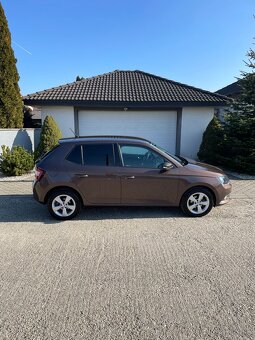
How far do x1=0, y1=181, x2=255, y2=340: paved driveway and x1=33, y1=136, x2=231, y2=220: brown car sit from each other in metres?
0.34

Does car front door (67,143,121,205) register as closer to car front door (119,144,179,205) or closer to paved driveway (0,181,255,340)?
car front door (119,144,179,205)

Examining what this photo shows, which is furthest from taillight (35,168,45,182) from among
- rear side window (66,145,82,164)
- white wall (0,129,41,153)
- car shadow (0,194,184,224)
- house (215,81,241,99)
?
house (215,81,241,99)

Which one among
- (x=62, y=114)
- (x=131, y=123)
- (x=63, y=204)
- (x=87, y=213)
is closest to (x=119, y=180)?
(x=87, y=213)

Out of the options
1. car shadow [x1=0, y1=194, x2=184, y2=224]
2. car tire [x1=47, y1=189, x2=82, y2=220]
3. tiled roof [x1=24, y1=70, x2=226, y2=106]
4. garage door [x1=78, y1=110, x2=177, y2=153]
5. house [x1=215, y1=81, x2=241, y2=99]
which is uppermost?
house [x1=215, y1=81, x2=241, y2=99]

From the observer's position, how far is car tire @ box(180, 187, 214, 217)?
16.7 ft

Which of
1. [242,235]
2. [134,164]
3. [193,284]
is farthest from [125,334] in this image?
[134,164]

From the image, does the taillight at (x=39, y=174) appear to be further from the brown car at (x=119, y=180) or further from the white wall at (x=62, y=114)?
the white wall at (x=62, y=114)

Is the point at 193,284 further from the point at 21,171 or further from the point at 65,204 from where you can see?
the point at 21,171

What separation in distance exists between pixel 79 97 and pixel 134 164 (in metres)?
7.69

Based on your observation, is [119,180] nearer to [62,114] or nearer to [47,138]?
[47,138]

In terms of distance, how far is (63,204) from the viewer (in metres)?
4.99

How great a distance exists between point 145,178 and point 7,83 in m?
8.91

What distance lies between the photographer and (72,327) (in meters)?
2.33

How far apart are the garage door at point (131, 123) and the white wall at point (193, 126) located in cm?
52
